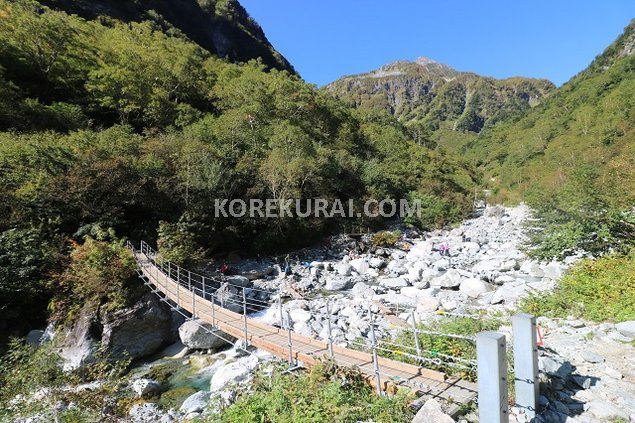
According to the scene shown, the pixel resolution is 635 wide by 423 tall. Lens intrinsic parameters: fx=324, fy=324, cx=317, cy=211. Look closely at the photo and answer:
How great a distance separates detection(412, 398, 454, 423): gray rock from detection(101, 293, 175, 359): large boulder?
8.91 meters

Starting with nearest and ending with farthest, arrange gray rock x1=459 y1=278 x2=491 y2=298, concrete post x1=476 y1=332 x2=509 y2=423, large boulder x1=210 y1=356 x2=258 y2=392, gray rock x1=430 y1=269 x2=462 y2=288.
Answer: concrete post x1=476 y1=332 x2=509 y2=423
large boulder x1=210 y1=356 x2=258 y2=392
gray rock x1=459 y1=278 x2=491 y2=298
gray rock x1=430 y1=269 x2=462 y2=288

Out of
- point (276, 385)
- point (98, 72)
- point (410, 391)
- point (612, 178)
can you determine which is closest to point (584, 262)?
point (612, 178)

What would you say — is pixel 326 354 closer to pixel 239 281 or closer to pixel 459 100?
pixel 239 281

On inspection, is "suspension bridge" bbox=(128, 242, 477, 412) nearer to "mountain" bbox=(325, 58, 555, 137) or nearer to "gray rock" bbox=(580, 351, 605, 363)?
"gray rock" bbox=(580, 351, 605, 363)

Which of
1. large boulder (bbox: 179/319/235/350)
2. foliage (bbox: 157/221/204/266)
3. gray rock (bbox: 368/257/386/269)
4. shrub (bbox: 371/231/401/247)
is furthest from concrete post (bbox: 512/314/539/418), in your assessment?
shrub (bbox: 371/231/401/247)

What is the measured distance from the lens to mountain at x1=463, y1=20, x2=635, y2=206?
19.1 m

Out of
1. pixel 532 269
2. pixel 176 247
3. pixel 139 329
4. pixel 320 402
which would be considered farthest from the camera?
pixel 176 247

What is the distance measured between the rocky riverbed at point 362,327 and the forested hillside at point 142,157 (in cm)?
214

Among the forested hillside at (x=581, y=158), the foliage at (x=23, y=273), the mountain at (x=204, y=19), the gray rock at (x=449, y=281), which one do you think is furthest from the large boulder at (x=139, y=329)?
the mountain at (x=204, y=19)

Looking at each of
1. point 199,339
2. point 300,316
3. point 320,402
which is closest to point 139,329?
point 199,339

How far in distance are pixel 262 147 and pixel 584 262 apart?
20.0 meters

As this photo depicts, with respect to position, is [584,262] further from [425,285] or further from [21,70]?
[21,70]

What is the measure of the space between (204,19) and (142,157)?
55.1m

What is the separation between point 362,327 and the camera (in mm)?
8906
